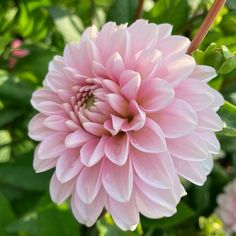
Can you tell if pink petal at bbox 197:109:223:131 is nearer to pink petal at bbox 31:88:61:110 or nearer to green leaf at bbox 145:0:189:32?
pink petal at bbox 31:88:61:110

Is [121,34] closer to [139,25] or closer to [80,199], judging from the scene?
[139,25]

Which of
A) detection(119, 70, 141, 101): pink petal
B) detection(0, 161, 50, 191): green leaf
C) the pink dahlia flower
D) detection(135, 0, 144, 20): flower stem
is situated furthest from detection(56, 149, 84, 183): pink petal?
detection(135, 0, 144, 20): flower stem

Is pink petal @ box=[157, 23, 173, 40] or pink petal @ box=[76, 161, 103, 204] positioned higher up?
pink petal @ box=[157, 23, 173, 40]

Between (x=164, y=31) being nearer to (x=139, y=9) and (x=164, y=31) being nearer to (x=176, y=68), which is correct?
(x=176, y=68)

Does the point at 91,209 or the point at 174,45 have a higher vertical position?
the point at 174,45

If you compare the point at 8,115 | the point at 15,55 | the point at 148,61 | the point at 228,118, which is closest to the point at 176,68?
the point at 148,61

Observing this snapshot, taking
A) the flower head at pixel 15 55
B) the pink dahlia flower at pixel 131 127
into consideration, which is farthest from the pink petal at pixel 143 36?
the flower head at pixel 15 55
